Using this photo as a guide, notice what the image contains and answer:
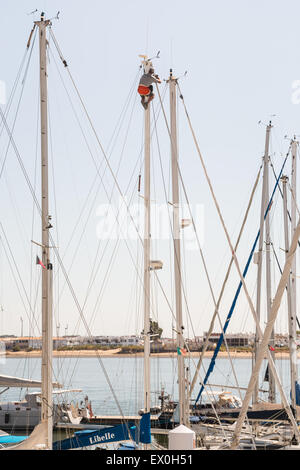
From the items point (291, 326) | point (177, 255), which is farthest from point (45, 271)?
point (291, 326)

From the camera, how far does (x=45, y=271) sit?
66.0 ft

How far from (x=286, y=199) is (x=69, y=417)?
62.8 ft

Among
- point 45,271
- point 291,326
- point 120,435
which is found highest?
point 45,271

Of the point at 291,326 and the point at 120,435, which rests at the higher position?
the point at 291,326

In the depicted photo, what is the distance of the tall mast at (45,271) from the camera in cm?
1927


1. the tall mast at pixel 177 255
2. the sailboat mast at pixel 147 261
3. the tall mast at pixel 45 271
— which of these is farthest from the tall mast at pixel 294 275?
the tall mast at pixel 45 271

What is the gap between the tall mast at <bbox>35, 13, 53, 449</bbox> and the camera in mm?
19266

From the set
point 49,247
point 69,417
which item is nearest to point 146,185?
point 49,247

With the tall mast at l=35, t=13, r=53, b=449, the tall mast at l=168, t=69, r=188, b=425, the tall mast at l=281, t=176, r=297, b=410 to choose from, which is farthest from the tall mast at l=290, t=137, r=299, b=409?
the tall mast at l=35, t=13, r=53, b=449

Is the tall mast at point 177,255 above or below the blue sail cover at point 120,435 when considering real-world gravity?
above

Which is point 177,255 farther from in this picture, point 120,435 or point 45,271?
point 120,435

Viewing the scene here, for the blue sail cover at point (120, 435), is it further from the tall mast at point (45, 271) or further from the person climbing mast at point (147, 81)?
the person climbing mast at point (147, 81)

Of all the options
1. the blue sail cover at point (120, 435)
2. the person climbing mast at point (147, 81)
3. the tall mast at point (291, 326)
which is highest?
the person climbing mast at point (147, 81)
